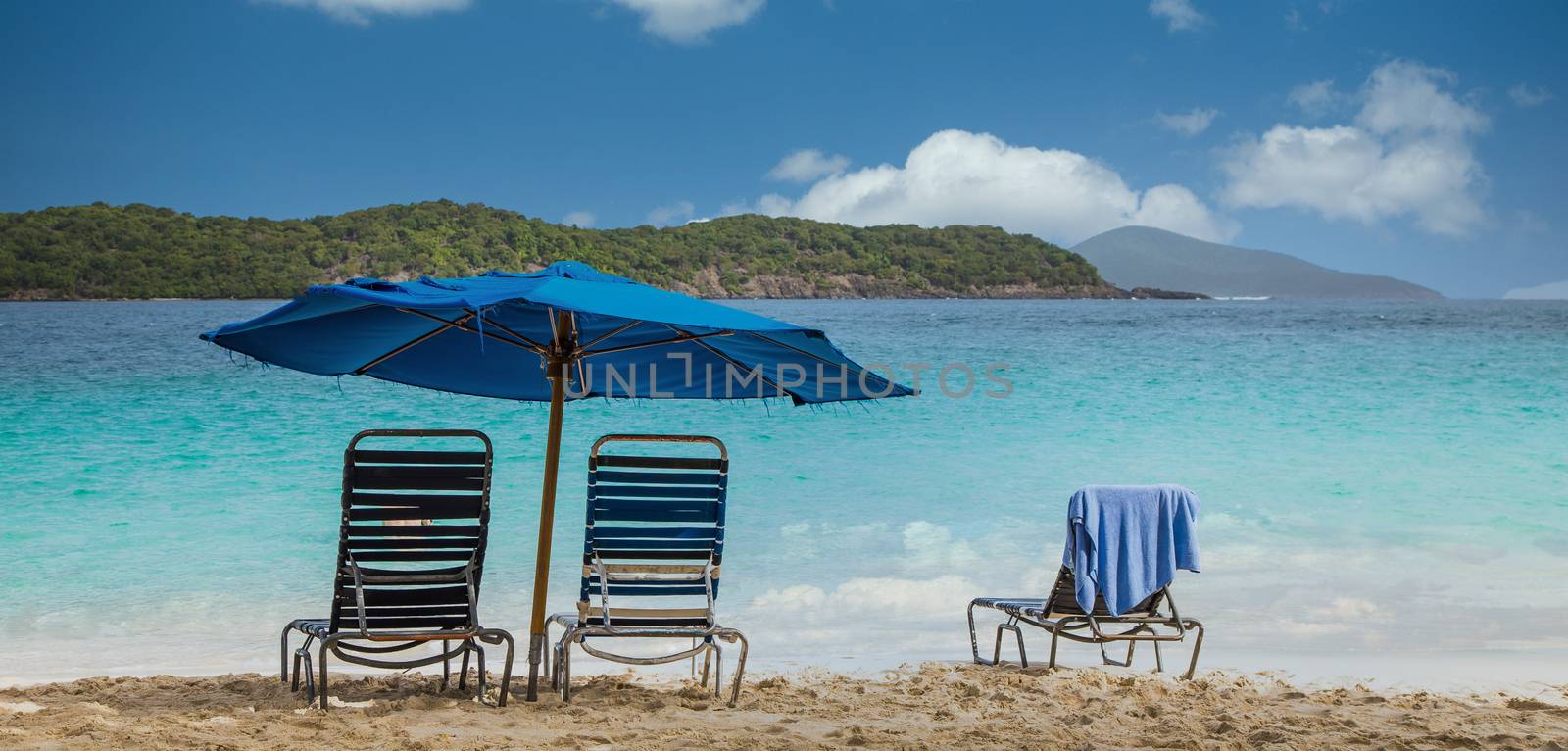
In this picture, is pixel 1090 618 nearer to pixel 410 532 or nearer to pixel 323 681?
pixel 410 532

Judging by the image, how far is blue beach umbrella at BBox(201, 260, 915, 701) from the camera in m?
3.50

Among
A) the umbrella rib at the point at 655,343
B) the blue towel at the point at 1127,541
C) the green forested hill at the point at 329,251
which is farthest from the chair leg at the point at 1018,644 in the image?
the green forested hill at the point at 329,251

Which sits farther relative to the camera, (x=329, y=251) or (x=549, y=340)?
(x=329, y=251)

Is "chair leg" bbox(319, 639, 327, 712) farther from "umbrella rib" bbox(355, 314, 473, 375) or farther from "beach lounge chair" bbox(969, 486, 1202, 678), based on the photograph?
"beach lounge chair" bbox(969, 486, 1202, 678)

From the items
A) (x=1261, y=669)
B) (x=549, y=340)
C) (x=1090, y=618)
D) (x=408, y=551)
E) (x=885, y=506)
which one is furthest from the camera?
(x=885, y=506)

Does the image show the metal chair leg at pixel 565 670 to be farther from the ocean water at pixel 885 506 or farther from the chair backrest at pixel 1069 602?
the chair backrest at pixel 1069 602

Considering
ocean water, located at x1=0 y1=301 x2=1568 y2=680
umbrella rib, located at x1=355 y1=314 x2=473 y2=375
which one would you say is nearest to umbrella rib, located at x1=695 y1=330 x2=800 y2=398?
umbrella rib, located at x1=355 y1=314 x2=473 y2=375

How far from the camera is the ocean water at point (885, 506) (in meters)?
6.29

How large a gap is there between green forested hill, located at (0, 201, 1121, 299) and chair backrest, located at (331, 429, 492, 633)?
49590 millimetres

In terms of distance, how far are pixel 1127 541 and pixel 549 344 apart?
8.06ft

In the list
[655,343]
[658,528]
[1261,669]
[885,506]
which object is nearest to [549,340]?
[655,343]

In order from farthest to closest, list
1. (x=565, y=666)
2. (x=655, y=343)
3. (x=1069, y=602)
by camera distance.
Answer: (x=1069, y=602)
(x=655, y=343)
(x=565, y=666)

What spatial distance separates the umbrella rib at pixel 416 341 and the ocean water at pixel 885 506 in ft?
6.01

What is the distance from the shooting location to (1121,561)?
15.4ft
